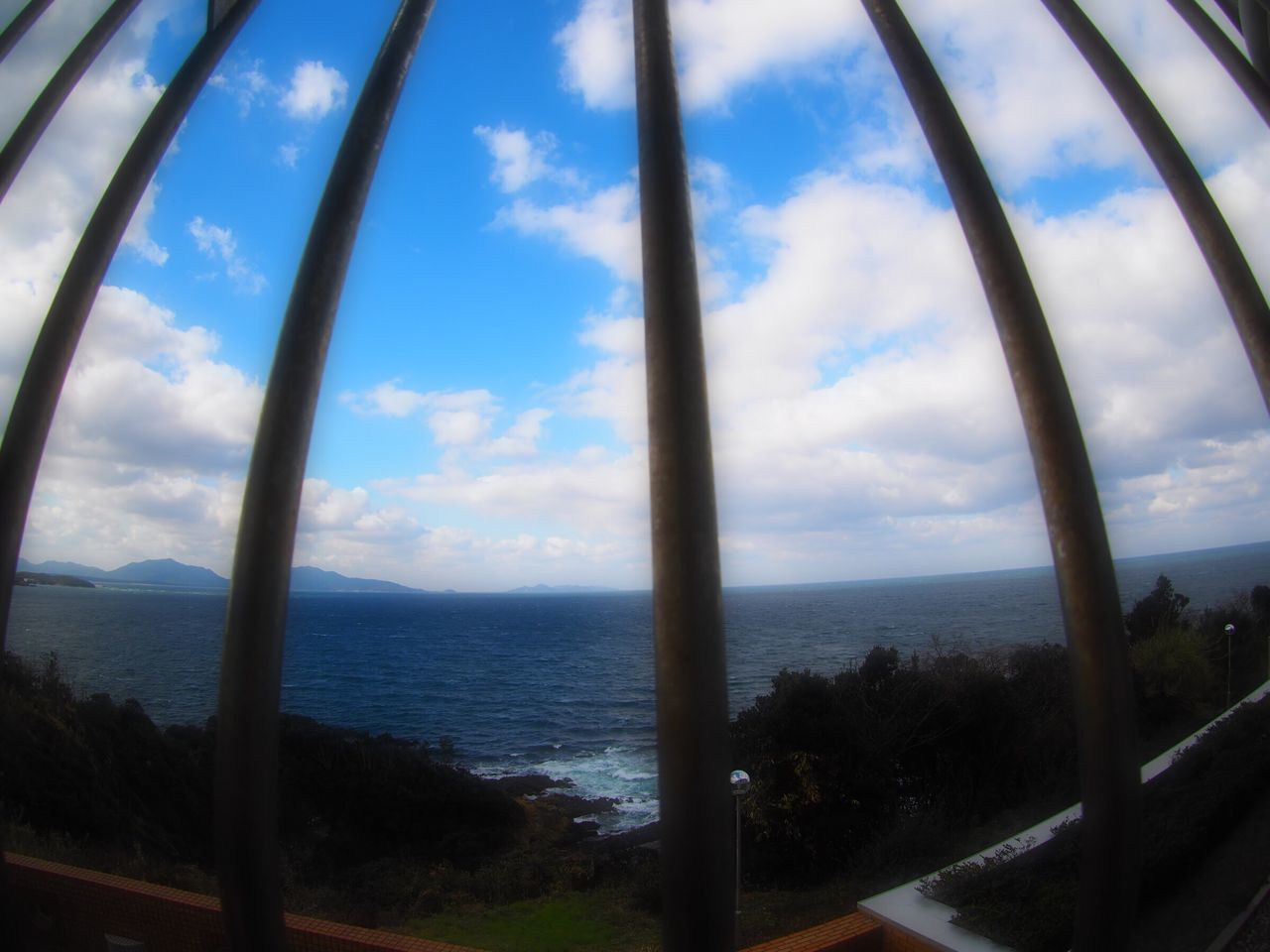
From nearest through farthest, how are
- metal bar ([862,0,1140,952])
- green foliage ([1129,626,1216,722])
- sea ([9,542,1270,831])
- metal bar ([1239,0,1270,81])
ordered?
metal bar ([862,0,1140,952]) → metal bar ([1239,0,1270,81]) → green foliage ([1129,626,1216,722]) → sea ([9,542,1270,831])

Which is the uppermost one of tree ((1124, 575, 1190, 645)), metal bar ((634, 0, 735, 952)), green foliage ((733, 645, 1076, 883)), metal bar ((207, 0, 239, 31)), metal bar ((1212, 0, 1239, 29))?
metal bar ((1212, 0, 1239, 29))

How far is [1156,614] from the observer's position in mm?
36531

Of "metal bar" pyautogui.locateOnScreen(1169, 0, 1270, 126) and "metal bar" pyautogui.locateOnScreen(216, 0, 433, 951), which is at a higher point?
"metal bar" pyautogui.locateOnScreen(1169, 0, 1270, 126)

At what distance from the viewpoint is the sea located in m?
45.1

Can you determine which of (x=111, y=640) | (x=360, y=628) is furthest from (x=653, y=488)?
(x=360, y=628)

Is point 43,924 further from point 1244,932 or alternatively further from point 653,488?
point 1244,932

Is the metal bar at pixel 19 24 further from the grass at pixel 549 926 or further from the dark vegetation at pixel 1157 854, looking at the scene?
the grass at pixel 549 926

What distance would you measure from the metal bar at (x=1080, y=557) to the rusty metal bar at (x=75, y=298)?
540 centimetres

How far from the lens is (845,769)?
23.3 meters

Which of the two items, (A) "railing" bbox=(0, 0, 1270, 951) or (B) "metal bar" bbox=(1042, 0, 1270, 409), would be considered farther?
(B) "metal bar" bbox=(1042, 0, 1270, 409)

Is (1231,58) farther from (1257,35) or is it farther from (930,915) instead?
(930,915)

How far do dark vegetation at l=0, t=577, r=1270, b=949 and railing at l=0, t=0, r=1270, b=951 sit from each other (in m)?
13.4

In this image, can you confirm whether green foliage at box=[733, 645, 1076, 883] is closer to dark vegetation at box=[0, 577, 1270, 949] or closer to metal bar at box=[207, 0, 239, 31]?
dark vegetation at box=[0, 577, 1270, 949]

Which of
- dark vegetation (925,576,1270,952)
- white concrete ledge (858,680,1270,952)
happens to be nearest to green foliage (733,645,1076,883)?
dark vegetation (925,576,1270,952)
